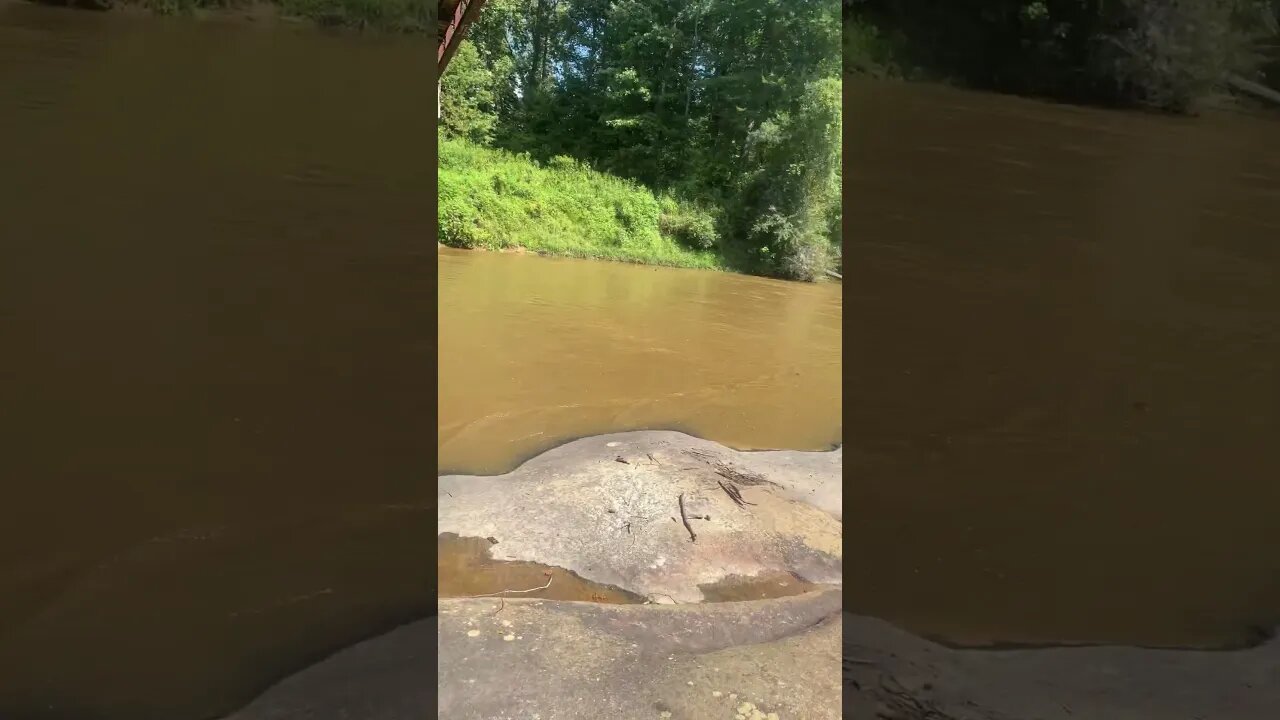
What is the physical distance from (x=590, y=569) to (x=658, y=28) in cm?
1572

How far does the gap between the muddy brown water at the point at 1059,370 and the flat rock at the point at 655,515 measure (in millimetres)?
306

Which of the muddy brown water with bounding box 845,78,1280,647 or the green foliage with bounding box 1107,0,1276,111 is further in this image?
the green foliage with bounding box 1107,0,1276,111

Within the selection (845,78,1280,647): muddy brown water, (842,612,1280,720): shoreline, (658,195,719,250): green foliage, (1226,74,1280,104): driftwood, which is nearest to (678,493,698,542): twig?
(845,78,1280,647): muddy brown water

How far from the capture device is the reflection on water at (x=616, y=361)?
512 centimetres

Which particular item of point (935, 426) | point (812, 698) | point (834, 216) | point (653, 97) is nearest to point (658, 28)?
point (653, 97)

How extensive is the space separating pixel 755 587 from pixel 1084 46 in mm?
4718

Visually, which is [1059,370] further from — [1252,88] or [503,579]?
[503,579]

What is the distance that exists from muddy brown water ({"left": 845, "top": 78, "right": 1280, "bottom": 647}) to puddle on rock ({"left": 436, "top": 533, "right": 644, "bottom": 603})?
99cm

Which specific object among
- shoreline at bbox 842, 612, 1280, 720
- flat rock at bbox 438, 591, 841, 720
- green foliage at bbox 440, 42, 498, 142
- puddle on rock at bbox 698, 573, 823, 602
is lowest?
puddle on rock at bbox 698, 573, 823, 602

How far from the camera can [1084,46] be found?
516 centimetres
